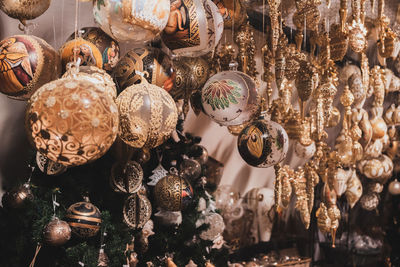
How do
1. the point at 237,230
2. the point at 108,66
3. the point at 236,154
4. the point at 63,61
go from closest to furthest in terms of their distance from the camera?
the point at 63,61
the point at 108,66
the point at 237,230
the point at 236,154

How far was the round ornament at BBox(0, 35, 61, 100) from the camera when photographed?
4.73 feet

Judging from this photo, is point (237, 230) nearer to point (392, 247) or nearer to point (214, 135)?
point (214, 135)

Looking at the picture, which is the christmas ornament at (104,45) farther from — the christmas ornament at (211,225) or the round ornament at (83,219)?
the christmas ornament at (211,225)

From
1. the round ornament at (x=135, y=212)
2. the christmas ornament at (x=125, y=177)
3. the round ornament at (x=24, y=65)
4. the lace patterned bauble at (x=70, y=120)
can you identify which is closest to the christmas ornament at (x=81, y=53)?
the round ornament at (x=24, y=65)

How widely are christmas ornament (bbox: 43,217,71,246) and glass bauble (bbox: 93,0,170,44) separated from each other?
30.6 inches

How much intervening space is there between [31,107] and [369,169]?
2949mm

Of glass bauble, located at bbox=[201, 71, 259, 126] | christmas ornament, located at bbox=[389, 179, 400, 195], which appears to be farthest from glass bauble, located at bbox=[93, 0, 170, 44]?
christmas ornament, located at bbox=[389, 179, 400, 195]

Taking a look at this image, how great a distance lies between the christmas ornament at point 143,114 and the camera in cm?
146

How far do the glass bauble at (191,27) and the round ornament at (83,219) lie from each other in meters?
0.71

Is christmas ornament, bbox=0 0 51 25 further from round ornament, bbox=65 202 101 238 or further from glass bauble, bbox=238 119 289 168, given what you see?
glass bauble, bbox=238 119 289 168

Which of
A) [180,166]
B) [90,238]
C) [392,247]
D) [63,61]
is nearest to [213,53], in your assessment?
[180,166]

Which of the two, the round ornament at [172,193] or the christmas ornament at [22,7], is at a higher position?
the christmas ornament at [22,7]

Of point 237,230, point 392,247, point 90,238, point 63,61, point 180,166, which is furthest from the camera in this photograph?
point 392,247

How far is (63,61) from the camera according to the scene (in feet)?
5.13
